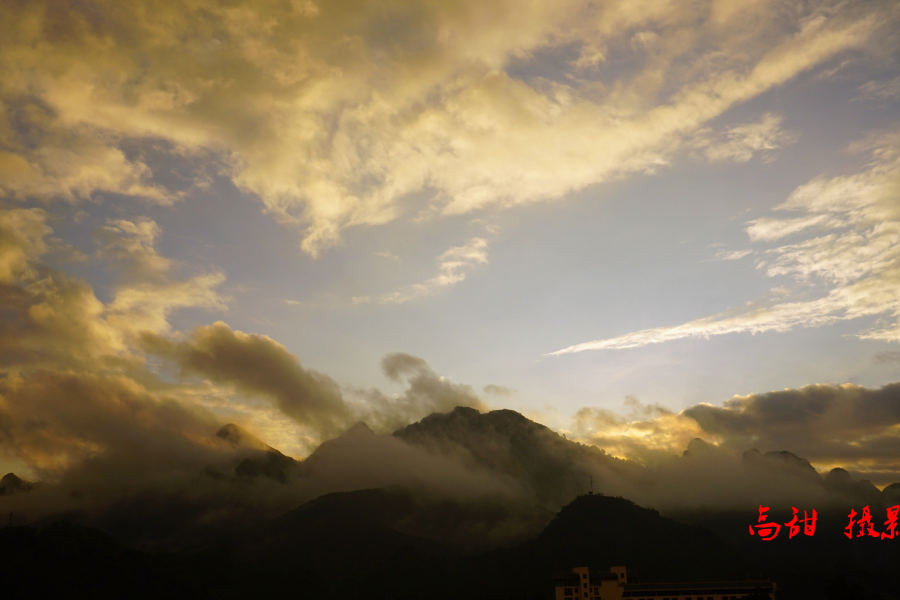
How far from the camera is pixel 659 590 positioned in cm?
14512

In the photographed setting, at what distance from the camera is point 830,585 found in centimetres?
12338

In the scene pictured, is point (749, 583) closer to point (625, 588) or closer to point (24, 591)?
point (625, 588)

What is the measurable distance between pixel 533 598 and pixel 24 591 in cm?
17970

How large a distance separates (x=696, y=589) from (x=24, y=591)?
734 ft

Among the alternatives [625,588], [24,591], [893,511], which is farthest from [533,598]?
[24,591]

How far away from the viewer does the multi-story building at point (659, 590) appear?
142125 millimetres

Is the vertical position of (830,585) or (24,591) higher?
(830,585)

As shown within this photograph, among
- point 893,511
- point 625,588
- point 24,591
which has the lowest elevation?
point 24,591

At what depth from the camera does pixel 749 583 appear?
477 ft

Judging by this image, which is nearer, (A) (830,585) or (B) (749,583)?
(A) (830,585)

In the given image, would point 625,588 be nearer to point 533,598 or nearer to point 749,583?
point 749,583

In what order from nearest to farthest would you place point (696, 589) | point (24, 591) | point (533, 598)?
point (696, 589) < point (533, 598) < point (24, 591)

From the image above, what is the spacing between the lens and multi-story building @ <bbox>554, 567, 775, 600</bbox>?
142 meters

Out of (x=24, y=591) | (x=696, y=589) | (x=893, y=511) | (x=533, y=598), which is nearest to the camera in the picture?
(x=893, y=511)
